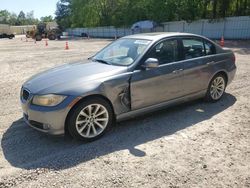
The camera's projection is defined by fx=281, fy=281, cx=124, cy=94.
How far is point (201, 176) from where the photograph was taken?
11.4ft

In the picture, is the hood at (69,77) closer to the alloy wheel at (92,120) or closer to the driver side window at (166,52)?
the alloy wheel at (92,120)

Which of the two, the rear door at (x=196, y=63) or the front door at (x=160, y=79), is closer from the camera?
the front door at (x=160, y=79)

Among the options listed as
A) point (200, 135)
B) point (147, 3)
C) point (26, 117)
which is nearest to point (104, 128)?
point (26, 117)

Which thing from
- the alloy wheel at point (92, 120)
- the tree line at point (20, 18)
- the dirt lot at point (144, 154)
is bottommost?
the dirt lot at point (144, 154)

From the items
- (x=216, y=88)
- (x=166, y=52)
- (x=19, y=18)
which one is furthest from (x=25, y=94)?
(x=19, y=18)

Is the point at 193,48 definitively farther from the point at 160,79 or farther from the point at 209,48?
the point at 160,79

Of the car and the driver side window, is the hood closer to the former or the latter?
the car

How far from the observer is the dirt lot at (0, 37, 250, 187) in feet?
11.3

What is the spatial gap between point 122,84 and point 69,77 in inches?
34.1

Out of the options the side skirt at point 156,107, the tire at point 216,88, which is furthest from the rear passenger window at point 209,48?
the side skirt at point 156,107

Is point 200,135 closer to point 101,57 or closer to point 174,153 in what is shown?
point 174,153

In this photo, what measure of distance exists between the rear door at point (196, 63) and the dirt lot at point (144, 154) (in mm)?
550

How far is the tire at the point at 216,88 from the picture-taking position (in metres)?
6.10

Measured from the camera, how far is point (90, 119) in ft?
14.4
